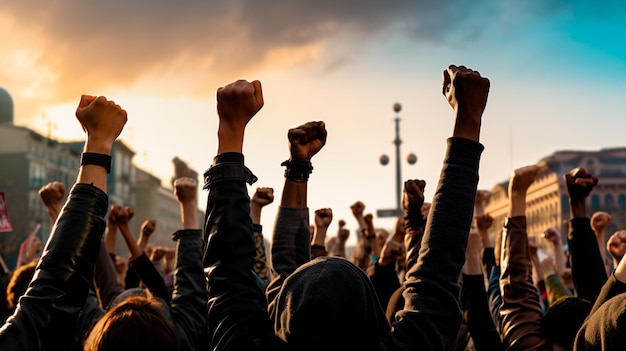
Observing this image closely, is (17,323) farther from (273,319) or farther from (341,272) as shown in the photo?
(341,272)

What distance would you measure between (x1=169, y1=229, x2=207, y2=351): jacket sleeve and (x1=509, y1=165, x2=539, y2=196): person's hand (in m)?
1.47

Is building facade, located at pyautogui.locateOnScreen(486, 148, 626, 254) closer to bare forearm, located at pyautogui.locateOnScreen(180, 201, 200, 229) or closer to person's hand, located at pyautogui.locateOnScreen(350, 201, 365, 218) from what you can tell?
person's hand, located at pyautogui.locateOnScreen(350, 201, 365, 218)

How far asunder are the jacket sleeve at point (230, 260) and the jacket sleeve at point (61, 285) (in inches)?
15.7

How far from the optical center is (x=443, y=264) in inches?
86.1

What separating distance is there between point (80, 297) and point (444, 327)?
1.12 metres

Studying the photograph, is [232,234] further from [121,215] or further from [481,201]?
[481,201]

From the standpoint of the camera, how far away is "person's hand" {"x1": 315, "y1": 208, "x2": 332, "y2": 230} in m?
4.73

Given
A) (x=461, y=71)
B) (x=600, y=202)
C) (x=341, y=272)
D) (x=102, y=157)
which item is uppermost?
(x=600, y=202)

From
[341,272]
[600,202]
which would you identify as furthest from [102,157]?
[600,202]

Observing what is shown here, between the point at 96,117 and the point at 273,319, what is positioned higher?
the point at 96,117

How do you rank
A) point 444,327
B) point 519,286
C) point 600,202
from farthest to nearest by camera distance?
point 600,202
point 519,286
point 444,327

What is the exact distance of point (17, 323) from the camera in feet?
8.18

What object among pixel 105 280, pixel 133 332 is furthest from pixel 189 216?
pixel 133 332

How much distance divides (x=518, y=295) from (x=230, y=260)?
146 centimetres
